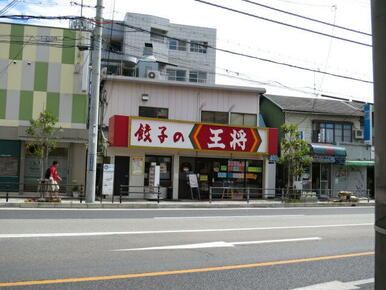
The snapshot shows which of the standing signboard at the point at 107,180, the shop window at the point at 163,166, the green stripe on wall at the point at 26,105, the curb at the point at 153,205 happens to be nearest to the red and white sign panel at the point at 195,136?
the shop window at the point at 163,166

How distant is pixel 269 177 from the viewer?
25.2m

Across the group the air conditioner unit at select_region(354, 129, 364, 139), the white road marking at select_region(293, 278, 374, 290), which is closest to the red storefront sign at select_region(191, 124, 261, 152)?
the air conditioner unit at select_region(354, 129, 364, 139)

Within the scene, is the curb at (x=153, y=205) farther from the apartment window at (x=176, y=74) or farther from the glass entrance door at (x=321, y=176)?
the apartment window at (x=176, y=74)

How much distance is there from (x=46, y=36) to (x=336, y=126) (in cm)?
1988

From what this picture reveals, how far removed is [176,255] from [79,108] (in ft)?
53.4

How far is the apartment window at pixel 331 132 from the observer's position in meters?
28.3

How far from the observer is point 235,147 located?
76.2 ft

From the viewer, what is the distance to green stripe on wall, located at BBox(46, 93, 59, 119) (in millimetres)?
22000

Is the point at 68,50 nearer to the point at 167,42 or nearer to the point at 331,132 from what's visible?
the point at 331,132

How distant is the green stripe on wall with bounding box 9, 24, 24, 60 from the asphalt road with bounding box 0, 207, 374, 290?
12.7 meters

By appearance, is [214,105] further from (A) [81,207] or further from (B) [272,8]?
(B) [272,8]

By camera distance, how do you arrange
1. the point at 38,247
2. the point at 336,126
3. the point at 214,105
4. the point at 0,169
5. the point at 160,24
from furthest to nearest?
the point at 160,24 → the point at 336,126 → the point at 214,105 → the point at 0,169 → the point at 38,247

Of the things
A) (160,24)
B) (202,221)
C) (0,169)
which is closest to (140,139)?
(0,169)

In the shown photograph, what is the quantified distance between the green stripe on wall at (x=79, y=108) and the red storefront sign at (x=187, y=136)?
68.4 inches
